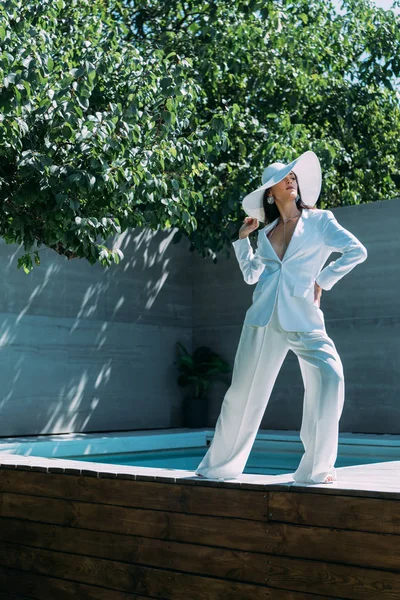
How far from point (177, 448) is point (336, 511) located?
5365 mm

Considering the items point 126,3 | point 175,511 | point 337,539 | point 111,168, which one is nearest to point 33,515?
point 175,511

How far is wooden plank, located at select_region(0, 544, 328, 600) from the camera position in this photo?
3156 millimetres

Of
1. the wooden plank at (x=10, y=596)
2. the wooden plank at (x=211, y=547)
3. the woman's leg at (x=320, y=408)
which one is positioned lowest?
the wooden plank at (x=10, y=596)

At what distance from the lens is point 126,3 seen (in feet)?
A: 32.0

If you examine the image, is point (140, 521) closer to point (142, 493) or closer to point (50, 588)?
point (142, 493)

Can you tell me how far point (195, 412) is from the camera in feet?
32.0

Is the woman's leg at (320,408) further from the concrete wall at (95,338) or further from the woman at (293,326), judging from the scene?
the concrete wall at (95,338)

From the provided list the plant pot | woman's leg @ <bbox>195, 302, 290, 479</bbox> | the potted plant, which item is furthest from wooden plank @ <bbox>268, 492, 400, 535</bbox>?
the plant pot

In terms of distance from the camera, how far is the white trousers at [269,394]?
322 centimetres

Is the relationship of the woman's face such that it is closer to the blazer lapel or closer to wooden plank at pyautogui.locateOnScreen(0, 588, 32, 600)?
the blazer lapel

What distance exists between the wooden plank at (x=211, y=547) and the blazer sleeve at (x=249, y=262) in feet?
3.56

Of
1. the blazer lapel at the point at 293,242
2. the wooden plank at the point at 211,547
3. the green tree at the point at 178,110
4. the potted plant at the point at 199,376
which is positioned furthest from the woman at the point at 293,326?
the potted plant at the point at 199,376

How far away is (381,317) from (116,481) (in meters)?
5.36

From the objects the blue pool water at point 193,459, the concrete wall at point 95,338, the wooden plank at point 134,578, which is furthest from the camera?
the concrete wall at point 95,338
